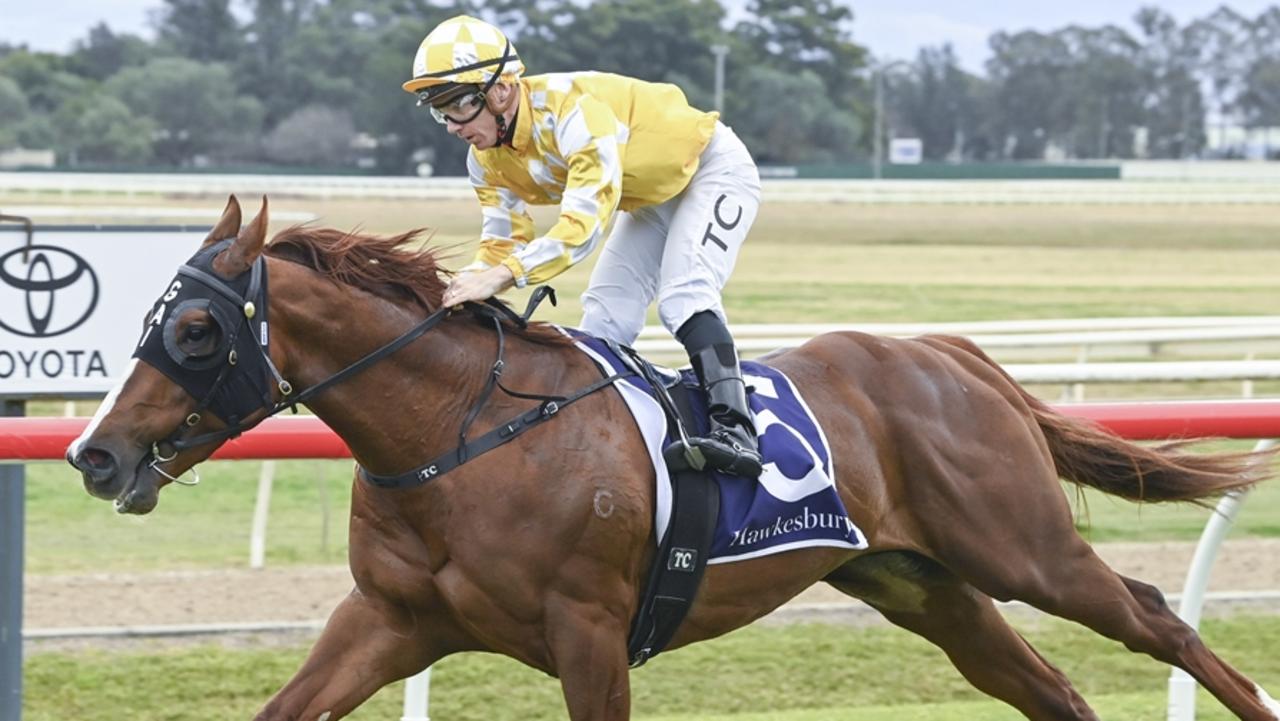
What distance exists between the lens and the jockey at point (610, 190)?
3605mm

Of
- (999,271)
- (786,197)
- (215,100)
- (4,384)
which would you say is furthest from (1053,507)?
(215,100)

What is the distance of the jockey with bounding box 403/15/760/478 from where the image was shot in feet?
11.8

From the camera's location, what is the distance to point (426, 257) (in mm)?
3666

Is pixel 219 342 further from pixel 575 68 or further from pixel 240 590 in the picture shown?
pixel 575 68

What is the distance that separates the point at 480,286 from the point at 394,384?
0.26m

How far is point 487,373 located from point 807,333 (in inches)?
209

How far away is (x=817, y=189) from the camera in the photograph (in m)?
49.0

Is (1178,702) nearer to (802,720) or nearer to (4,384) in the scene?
(802,720)

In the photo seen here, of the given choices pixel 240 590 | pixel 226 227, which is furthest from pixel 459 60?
pixel 240 590

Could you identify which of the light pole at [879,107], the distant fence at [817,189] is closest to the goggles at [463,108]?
the distant fence at [817,189]

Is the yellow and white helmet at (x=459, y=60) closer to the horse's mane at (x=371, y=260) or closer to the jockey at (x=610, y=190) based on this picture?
the jockey at (x=610, y=190)

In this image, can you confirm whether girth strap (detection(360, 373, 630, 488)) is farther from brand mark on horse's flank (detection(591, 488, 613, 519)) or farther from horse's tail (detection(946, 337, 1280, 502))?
horse's tail (detection(946, 337, 1280, 502))

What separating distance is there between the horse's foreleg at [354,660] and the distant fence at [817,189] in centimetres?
3523

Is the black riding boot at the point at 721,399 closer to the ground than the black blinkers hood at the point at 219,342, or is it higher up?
closer to the ground
